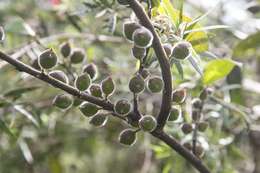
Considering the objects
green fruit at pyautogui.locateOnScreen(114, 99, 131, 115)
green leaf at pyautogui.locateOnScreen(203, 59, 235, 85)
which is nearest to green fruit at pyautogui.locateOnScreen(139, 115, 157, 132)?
green fruit at pyautogui.locateOnScreen(114, 99, 131, 115)

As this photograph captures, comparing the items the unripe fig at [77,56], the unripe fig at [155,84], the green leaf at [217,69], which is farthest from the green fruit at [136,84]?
the unripe fig at [77,56]

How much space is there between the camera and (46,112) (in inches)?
62.7

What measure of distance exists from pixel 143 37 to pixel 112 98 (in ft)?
2.91

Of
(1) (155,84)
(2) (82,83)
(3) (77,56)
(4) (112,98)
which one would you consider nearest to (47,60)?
(2) (82,83)

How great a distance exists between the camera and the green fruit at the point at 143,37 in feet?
2.38

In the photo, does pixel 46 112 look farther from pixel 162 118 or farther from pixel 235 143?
pixel 162 118

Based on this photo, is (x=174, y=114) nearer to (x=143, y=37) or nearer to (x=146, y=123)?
(x=146, y=123)

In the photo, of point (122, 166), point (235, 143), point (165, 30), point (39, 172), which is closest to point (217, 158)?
point (235, 143)

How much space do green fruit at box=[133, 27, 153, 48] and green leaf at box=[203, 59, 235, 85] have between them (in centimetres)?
30

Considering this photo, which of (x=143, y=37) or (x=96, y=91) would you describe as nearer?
(x=143, y=37)

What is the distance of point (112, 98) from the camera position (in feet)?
5.26

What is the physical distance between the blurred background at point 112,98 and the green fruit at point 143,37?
29 centimetres

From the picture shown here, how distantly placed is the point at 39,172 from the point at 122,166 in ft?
1.67

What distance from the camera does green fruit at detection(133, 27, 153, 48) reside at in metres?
0.72
